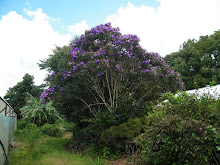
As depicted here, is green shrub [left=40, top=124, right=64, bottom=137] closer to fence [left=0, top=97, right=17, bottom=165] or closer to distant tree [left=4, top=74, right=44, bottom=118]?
fence [left=0, top=97, right=17, bottom=165]

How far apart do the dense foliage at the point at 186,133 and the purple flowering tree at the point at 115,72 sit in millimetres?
3320

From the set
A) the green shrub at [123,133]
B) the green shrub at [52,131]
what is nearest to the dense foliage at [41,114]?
the green shrub at [52,131]

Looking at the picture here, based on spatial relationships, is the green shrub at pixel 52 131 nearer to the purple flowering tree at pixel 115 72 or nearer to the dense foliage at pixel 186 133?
the purple flowering tree at pixel 115 72

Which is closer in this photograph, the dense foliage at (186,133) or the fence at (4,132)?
the dense foliage at (186,133)

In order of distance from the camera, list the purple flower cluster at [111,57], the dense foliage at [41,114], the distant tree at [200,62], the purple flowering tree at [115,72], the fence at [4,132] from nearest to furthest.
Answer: the fence at [4,132]
the purple flower cluster at [111,57]
the purple flowering tree at [115,72]
the dense foliage at [41,114]
the distant tree at [200,62]

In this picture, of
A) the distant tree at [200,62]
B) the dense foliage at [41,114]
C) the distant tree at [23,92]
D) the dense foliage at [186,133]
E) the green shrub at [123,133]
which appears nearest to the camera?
the dense foliage at [186,133]

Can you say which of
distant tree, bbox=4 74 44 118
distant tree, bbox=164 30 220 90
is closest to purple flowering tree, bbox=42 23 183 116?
distant tree, bbox=164 30 220 90

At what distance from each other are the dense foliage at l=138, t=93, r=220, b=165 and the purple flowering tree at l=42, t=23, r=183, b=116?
10.9 ft

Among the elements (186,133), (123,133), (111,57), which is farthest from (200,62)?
(186,133)

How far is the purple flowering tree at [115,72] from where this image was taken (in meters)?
7.17

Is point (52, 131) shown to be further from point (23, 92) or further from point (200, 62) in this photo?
Answer: point (200, 62)

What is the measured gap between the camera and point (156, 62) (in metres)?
7.95

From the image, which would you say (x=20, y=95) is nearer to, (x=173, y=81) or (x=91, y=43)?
(x=91, y=43)

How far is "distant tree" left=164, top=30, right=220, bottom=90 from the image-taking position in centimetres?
1928
